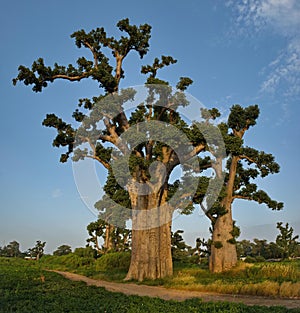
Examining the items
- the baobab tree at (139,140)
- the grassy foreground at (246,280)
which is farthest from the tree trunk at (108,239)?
the baobab tree at (139,140)

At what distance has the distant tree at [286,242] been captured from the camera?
37938mm

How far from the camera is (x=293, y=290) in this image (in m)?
11.9

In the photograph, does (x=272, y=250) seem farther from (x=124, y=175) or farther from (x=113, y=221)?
(x=124, y=175)

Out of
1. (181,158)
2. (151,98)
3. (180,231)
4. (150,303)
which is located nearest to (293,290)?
(150,303)

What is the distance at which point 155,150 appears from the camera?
20.0m

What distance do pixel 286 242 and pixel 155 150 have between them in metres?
25.3

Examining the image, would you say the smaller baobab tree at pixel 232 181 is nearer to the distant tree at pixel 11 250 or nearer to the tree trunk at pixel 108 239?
the tree trunk at pixel 108 239

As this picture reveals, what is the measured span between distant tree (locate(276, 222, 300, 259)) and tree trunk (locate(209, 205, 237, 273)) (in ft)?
65.8

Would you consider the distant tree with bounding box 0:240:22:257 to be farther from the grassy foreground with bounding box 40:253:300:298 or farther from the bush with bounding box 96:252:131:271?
the grassy foreground with bounding box 40:253:300:298

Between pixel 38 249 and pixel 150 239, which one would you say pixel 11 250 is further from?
pixel 150 239

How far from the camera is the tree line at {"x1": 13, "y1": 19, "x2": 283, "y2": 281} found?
19016mm

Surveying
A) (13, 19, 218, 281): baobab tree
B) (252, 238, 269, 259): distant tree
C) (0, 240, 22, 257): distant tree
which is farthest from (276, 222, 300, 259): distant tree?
(0, 240, 22, 257): distant tree

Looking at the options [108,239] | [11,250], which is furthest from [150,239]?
[11,250]

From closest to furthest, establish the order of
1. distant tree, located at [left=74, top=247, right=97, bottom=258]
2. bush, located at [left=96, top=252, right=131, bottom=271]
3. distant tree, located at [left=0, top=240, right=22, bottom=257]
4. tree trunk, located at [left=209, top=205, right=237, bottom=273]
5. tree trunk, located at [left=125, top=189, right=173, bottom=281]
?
tree trunk, located at [left=125, top=189, right=173, bottom=281]
tree trunk, located at [left=209, top=205, right=237, bottom=273]
bush, located at [left=96, top=252, right=131, bottom=271]
distant tree, located at [left=74, top=247, right=97, bottom=258]
distant tree, located at [left=0, top=240, right=22, bottom=257]
